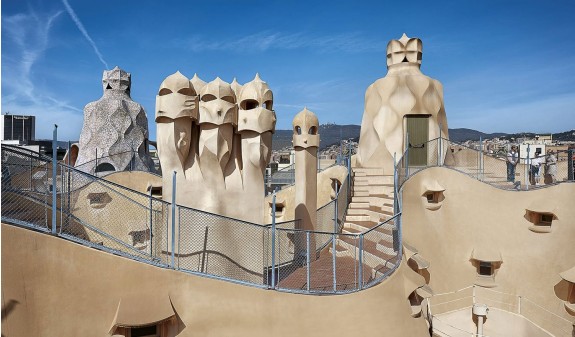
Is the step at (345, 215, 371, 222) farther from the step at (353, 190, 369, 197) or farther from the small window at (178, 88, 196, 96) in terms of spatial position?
the small window at (178, 88, 196, 96)

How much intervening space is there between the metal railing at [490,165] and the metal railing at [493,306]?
3.50 metres

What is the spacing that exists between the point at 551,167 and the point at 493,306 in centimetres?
Answer: 512

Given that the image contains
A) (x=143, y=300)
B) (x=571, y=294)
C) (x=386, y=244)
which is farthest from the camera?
(x=571, y=294)

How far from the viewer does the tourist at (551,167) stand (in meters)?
13.6

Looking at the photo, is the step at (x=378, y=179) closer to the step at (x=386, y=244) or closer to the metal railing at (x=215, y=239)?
the metal railing at (x=215, y=239)

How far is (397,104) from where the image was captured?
53.5 feet

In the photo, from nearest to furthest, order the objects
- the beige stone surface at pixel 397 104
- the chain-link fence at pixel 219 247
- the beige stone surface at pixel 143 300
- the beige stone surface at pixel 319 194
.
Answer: the beige stone surface at pixel 143 300
the chain-link fence at pixel 219 247
the beige stone surface at pixel 319 194
the beige stone surface at pixel 397 104

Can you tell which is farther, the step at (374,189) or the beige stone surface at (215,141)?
the step at (374,189)

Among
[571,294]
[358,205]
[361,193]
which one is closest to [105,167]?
[361,193]

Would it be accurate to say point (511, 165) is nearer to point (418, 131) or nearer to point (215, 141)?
point (418, 131)

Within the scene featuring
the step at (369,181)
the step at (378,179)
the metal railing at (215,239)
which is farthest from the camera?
the step at (378,179)

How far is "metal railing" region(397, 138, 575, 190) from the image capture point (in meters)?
13.1

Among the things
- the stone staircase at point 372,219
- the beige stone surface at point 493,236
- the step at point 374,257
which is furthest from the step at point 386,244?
the beige stone surface at point 493,236

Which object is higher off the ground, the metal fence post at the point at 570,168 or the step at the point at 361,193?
the metal fence post at the point at 570,168
